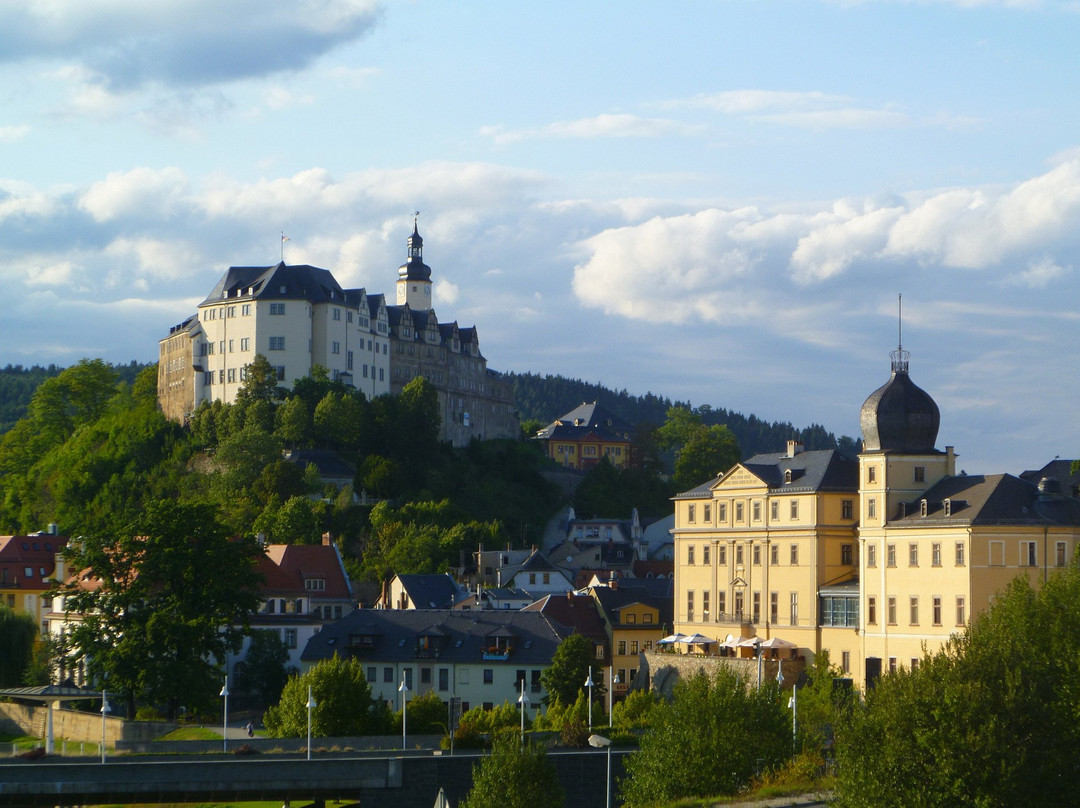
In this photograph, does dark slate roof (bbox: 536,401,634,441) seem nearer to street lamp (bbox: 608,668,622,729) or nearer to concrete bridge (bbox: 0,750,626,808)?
street lamp (bbox: 608,668,622,729)

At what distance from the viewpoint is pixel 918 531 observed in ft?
267

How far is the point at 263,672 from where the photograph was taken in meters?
94.6

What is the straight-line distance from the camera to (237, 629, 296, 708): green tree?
3698 inches

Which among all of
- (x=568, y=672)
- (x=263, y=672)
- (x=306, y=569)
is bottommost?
(x=263, y=672)

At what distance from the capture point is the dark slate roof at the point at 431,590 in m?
114

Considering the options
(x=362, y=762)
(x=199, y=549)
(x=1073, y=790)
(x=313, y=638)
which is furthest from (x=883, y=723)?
(x=313, y=638)

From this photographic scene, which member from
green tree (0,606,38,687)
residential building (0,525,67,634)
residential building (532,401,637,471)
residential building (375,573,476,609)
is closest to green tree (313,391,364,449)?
residential building (375,573,476,609)

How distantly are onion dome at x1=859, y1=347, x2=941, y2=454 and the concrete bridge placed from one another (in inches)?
1172

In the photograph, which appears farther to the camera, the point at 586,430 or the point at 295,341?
the point at 586,430

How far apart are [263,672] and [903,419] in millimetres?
36812

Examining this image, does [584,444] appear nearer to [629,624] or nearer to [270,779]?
[629,624]

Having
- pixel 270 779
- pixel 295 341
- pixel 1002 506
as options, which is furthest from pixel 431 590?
pixel 270 779

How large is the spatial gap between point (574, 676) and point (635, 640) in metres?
10.1

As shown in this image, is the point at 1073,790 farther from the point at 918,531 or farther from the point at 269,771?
the point at 918,531
